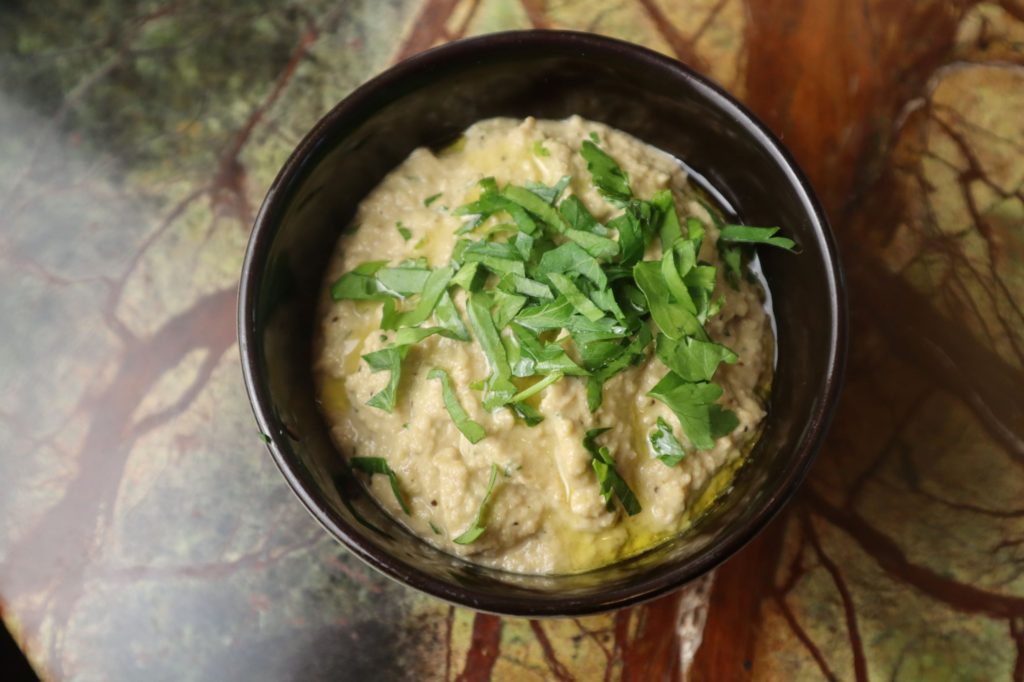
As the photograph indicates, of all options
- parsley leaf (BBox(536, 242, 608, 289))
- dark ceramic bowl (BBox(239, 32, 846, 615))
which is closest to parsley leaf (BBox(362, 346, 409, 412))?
dark ceramic bowl (BBox(239, 32, 846, 615))

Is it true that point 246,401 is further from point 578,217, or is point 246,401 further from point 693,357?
point 693,357

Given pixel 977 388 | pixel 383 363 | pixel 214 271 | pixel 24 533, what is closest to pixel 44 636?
pixel 24 533

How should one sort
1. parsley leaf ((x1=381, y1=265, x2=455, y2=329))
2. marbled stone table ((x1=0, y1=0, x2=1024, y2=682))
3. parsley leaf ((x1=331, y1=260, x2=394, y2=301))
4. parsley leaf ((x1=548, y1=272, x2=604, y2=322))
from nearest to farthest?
parsley leaf ((x1=548, y1=272, x2=604, y2=322)) < parsley leaf ((x1=381, y1=265, x2=455, y2=329)) < parsley leaf ((x1=331, y1=260, x2=394, y2=301)) < marbled stone table ((x1=0, y1=0, x2=1024, y2=682))

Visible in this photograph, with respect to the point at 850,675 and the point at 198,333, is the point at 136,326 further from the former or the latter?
the point at 850,675

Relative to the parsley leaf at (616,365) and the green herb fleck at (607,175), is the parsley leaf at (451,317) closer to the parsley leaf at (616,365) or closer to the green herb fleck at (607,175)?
the parsley leaf at (616,365)

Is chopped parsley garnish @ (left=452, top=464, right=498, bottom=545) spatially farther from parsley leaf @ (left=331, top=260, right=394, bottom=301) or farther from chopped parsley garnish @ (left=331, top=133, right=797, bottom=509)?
parsley leaf @ (left=331, top=260, right=394, bottom=301)
